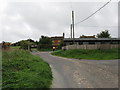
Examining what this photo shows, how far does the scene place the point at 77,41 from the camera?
40781 mm

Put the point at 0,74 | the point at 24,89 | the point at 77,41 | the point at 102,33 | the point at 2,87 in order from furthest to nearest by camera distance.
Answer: the point at 102,33, the point at 77,41, the point at 0,74, the point at 2,87, the point at 24,89

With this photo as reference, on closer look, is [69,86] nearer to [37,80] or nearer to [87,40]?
[37,80]

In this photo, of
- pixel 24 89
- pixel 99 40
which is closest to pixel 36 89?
pixel 24 89

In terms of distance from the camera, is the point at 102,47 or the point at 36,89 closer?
the point at 36,89

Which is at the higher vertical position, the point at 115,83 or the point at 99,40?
the point at 99,40

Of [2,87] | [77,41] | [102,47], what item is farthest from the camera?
[77,41]

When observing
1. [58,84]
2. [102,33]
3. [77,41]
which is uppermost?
[102,33]

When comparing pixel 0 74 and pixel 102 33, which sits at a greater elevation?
pixel 102 33

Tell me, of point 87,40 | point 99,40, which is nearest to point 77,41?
point 87,40

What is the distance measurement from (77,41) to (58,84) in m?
36.0

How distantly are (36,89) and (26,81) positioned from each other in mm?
881

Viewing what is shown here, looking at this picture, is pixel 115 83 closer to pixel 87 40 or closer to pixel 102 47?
pixel 102 47

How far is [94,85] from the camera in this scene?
204 inches

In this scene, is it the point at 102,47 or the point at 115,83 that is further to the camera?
the point at 102,47
